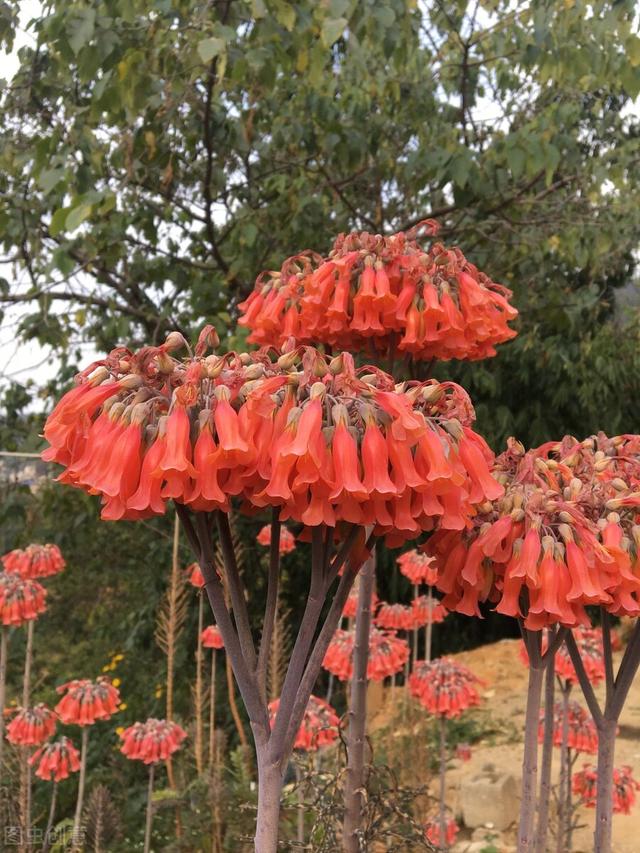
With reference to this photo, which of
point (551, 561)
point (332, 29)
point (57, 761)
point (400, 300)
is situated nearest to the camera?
point (551, 561)

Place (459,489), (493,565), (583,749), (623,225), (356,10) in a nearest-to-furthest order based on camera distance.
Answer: (459,489), (493,565), (356,10), (583,749), (623,225)

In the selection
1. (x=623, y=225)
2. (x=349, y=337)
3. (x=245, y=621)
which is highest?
(x=623, y=225)

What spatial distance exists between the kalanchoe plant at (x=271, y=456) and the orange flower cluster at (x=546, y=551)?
0.15 metres

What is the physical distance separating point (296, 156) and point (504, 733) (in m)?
Result: 4.02

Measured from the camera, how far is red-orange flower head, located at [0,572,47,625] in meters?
3.22

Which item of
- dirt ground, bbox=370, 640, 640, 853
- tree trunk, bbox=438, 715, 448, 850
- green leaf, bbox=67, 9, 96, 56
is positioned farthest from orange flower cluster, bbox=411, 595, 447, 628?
green leaf, bbox=67, 9, 96, 56

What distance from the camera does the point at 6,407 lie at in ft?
15.9

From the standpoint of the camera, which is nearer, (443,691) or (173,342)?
(173,342)

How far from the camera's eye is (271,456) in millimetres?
1074

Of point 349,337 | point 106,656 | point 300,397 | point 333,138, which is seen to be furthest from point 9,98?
point 106,656

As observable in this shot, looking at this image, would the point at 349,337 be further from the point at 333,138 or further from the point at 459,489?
the point at 333,138

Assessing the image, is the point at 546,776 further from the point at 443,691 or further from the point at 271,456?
the point at 443,691

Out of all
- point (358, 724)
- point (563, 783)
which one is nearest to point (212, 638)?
point (563, 783)

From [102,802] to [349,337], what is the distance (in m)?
2.13
